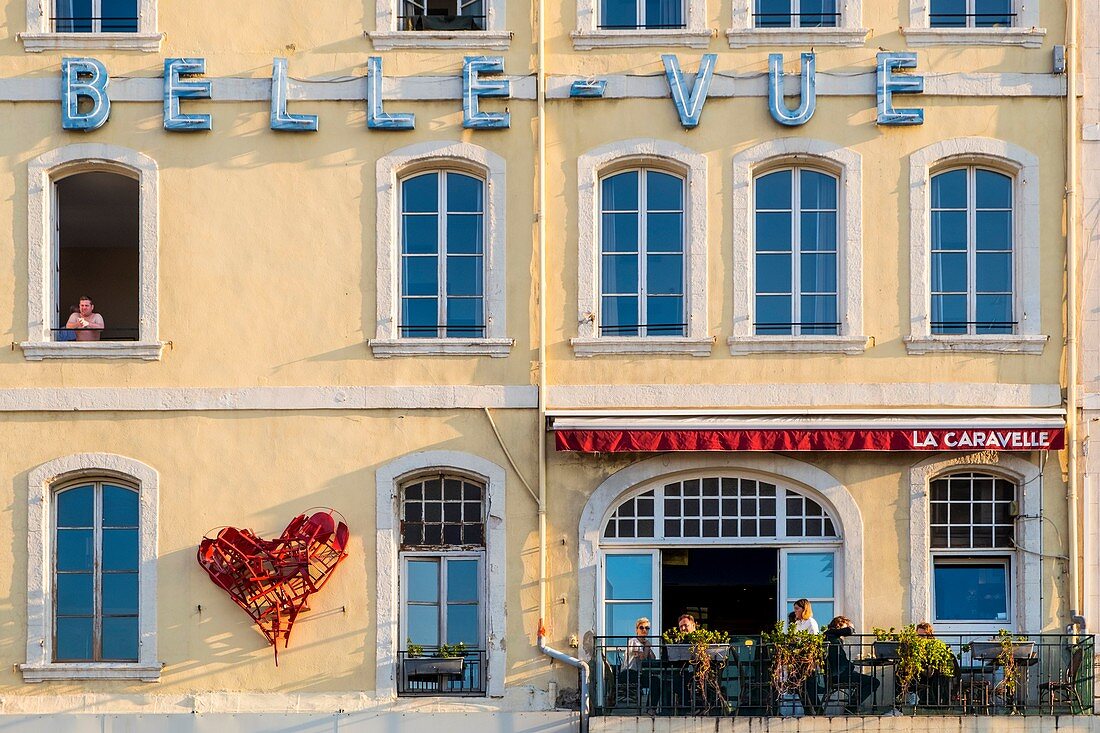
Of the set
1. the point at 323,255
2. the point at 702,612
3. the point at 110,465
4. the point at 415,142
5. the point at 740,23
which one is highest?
the point at 740,23

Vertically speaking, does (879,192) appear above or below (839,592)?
above

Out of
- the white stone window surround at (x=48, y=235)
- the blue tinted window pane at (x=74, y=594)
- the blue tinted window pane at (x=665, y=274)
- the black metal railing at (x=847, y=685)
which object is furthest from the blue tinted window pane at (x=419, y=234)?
the blue tinted window pane at (x=74, y=594)

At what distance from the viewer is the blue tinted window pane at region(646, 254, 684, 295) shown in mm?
17391

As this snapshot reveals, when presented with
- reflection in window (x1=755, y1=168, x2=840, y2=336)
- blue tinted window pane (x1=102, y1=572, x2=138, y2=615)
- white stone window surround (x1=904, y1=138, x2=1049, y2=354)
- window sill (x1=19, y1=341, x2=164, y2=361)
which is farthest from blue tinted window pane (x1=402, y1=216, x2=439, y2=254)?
white stone window surround (x1=904, y1=138, x2=1049, y2=354)

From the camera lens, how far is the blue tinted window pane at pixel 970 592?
17.2m

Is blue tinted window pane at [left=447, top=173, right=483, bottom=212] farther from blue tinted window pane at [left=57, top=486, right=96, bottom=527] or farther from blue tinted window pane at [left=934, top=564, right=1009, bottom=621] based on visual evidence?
blue tinted window pane at [left=934, top=564, right=1009, bottom=621]

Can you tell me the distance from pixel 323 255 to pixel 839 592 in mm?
6626

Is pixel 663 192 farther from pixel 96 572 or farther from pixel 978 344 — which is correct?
pixel 96 572

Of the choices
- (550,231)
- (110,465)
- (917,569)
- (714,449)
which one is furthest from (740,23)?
(110,465)

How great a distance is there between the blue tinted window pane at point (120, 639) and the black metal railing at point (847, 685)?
5022mm

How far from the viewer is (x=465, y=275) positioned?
17.4 m

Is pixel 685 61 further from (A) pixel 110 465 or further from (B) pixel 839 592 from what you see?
(A) pixel 110 465

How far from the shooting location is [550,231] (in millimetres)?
17266

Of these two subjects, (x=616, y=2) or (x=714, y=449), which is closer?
(x=714, y=449)
